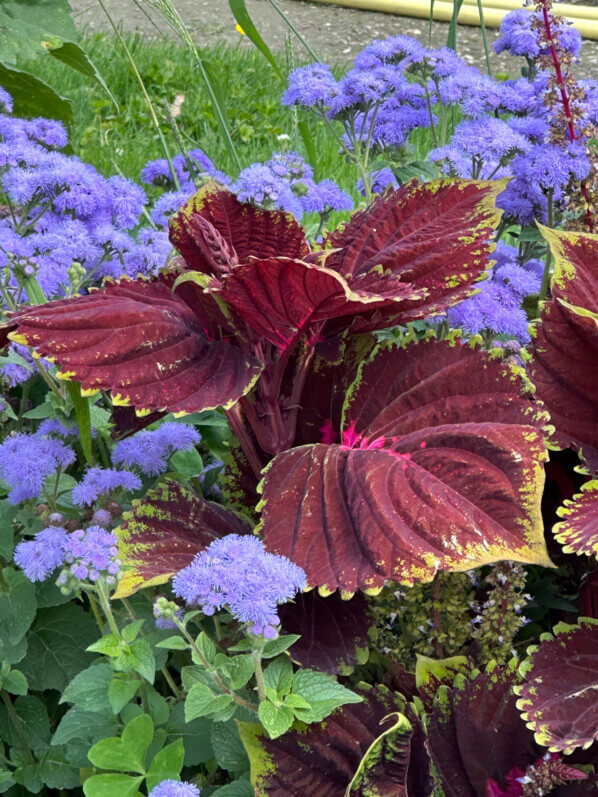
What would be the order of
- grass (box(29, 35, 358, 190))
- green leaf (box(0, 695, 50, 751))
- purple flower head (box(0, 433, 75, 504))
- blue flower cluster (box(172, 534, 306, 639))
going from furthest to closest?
1. grass (box(29, 35, 358, 190))
2. green leaf (box(0, 695, 50, 751))
3. purple flower head (box(0, 433, 75, 504))
4. blue flower cluster (box(172, 534, 306, 639))

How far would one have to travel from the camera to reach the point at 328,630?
1202mm

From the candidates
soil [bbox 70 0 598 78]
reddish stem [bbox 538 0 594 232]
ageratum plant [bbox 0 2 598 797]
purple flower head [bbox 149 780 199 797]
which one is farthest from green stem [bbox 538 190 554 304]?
soil [bbox 70 0 598 78]

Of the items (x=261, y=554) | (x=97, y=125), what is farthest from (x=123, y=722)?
(x=97, y=125)

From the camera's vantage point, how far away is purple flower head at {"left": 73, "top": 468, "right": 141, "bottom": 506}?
3.97 ft

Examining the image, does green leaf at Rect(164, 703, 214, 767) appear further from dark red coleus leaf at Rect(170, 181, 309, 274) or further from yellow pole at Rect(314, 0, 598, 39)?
yellow pole at Rect(314, 0, 598, 39)

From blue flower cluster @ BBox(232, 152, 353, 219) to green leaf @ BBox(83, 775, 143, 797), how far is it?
2.49ft

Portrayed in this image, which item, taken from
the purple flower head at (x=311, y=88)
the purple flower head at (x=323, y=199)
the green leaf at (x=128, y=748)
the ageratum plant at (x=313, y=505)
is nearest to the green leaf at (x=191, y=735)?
the ageratum plant at (x=313, y=505)

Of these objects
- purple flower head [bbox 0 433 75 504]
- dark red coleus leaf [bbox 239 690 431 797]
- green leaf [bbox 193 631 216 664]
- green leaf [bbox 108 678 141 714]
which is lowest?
dark red coleus leaf [bbox 239 690 431 797]

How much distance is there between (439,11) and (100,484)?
4.77 metres

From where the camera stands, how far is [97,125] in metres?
3.59

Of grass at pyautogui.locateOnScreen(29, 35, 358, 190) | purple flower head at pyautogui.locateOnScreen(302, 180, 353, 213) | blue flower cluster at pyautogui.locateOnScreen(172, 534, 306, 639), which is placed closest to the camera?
blue flower cluster at pyautogui.locateOnScreen(172, 534, 306, 639)

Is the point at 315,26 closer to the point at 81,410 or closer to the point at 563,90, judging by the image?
the point at 563,90

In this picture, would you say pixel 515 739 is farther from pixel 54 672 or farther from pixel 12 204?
pixel 12 204

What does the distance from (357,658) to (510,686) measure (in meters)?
0.19
